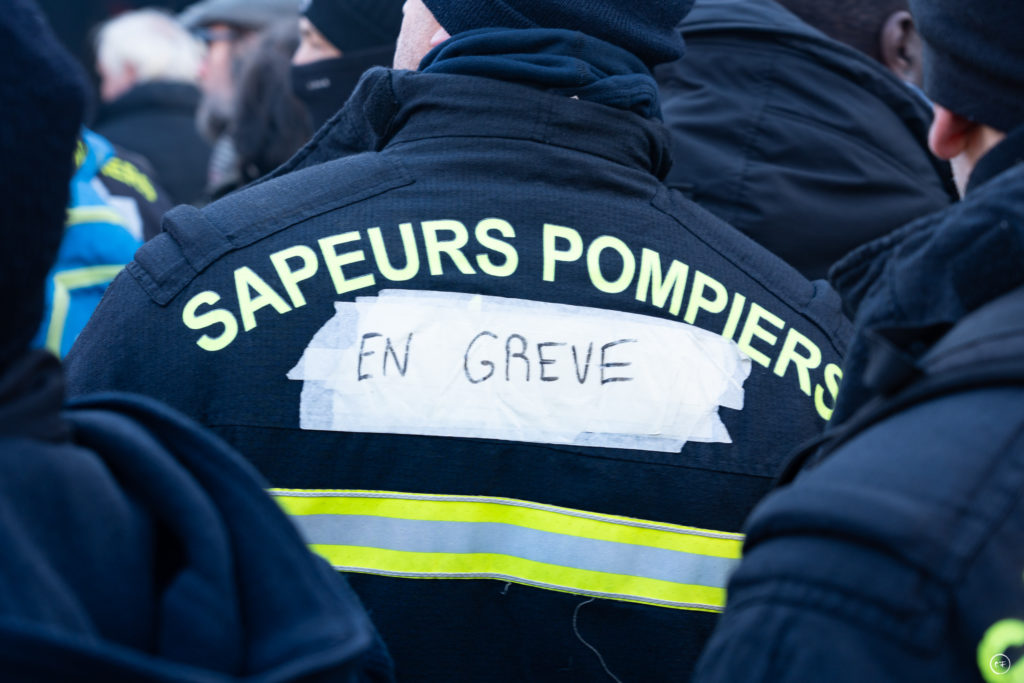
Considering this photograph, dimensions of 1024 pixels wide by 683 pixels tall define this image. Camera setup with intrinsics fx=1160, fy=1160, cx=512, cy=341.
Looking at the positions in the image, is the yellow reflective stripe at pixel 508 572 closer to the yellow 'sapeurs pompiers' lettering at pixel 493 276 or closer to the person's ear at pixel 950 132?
the yellow 'sapeurs pompiers' lettering at pixel 493 276

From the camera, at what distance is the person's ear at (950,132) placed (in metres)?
1.33

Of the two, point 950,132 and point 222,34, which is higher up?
point 950,132

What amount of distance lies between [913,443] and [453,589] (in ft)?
2.53

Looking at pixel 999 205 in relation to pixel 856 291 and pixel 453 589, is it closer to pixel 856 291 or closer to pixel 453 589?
pixel 856 291

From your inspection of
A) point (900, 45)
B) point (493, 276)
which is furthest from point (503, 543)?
point (900, 45)

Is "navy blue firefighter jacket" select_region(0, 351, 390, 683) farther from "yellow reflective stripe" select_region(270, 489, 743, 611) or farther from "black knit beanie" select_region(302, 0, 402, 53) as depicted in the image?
"black knit beanie" select_region(302, 0, 402, 53)

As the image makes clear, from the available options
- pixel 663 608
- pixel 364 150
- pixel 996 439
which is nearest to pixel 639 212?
pixel 364 150

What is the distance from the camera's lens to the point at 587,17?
1.73 meters

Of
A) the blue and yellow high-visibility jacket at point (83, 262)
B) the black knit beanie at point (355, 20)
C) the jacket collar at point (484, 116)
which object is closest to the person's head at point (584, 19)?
the jacket collar at point (484, 116)

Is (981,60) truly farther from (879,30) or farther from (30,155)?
(879,30)

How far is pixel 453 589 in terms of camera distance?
1521 millimetres

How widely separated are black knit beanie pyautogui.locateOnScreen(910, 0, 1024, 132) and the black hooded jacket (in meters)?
0.96

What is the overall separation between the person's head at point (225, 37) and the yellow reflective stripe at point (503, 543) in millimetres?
2909

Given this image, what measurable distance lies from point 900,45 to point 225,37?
8.66 ft
